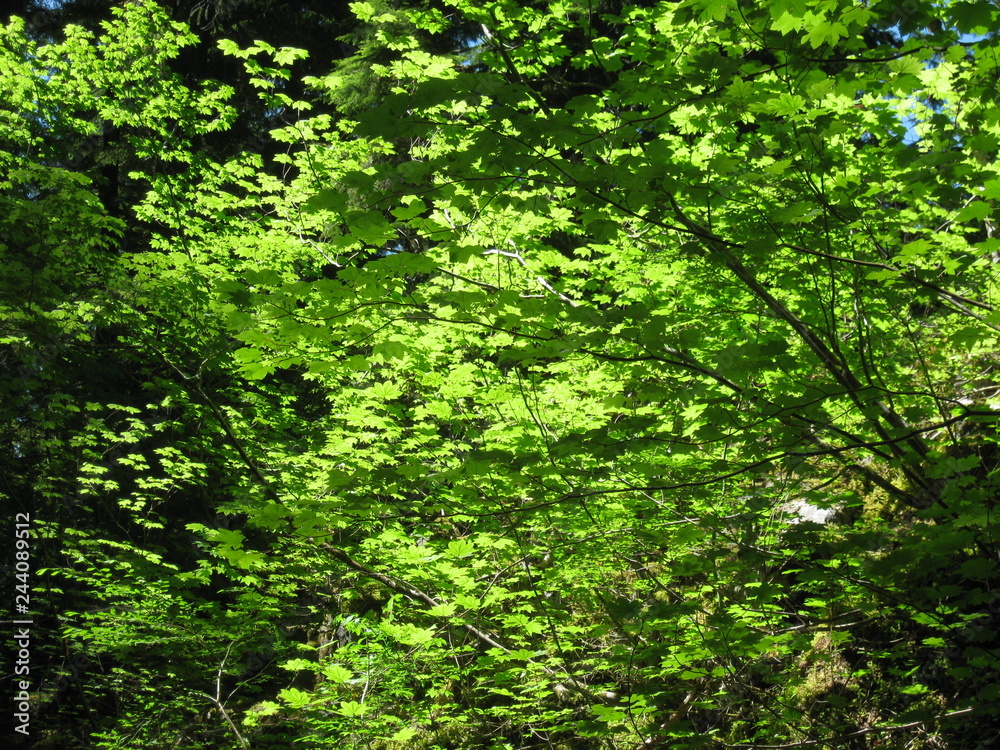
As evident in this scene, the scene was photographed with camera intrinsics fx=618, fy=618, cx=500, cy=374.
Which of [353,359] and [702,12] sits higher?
[702,12]

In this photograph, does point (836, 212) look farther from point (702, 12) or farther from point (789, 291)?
point (789, 291)

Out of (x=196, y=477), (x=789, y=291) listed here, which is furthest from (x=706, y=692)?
(x=196, y=477)

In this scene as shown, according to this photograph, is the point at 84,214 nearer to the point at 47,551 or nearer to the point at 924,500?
the point at 47,551

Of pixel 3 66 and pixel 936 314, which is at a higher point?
pixel 3 66

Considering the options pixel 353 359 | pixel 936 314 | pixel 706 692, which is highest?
pixel 936 314

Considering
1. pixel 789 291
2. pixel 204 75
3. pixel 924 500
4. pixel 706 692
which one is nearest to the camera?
pixel 924 500

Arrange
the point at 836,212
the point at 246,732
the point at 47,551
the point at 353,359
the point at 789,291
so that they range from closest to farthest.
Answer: the point at 353,359
the point at 836,212
the point at 789,291
the point at 246,732
the point at 47,551

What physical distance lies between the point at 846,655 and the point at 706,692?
5.45 feet

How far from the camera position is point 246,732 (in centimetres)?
553

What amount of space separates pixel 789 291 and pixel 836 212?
1682 mm

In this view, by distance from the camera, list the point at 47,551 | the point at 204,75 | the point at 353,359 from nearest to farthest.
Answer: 1. the point at 353,359
2. the point at 47,551
3. the point at 204,75

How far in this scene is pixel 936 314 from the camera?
19.2ft

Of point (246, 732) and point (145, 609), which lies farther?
point (246, 732)

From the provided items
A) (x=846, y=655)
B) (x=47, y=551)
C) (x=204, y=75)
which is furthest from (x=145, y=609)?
(x=204, y=75)
